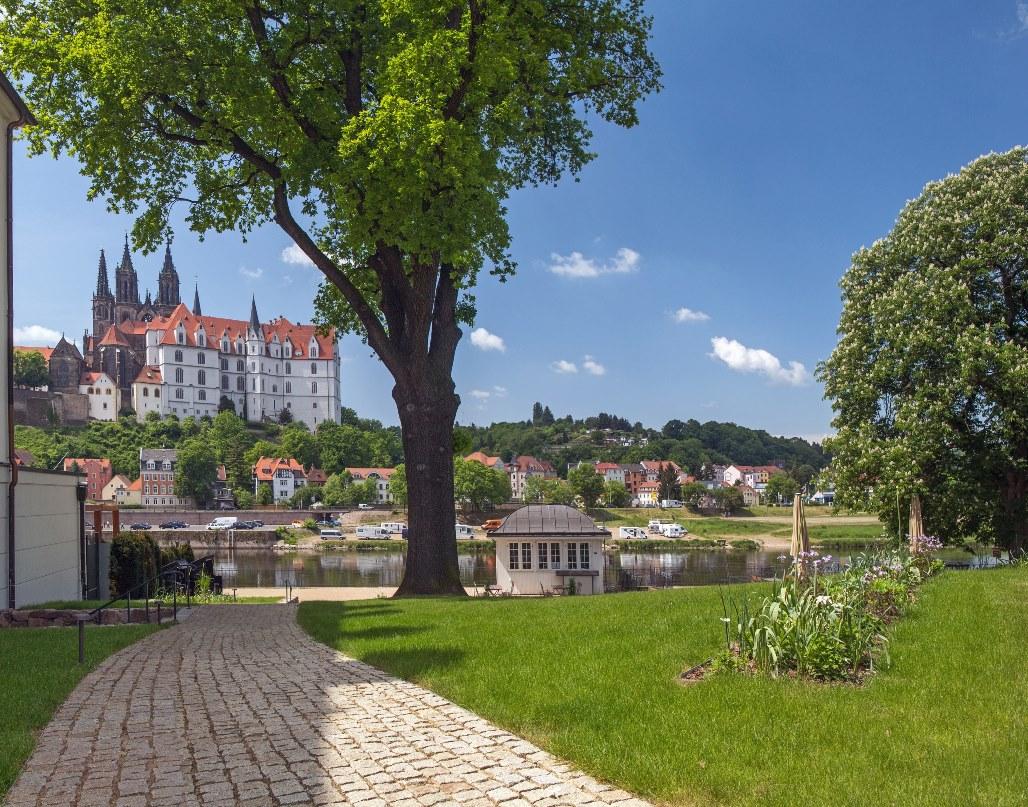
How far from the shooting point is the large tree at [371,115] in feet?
43.3

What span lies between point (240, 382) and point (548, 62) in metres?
145

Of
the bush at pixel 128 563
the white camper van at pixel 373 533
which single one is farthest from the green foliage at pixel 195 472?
the bush at pixel 128 563

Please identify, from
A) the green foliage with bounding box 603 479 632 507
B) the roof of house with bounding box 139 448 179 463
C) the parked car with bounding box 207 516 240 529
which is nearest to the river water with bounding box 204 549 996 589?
the parked car with bounding box 207 516 240 529

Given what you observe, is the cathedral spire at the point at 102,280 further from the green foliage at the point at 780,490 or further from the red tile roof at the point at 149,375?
the green foliage at the point at 780,490

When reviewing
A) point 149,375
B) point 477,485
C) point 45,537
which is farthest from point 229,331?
point 45,537

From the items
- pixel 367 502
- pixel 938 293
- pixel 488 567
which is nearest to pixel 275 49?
pixel 938 293

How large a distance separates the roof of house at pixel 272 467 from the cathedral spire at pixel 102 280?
172 feet

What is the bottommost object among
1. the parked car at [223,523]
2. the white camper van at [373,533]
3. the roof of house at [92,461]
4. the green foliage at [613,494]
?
the white camper van at [373,533]

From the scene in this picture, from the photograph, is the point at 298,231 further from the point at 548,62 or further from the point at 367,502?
the point at 367,502

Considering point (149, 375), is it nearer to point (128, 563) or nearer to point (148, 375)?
point (148, 375)

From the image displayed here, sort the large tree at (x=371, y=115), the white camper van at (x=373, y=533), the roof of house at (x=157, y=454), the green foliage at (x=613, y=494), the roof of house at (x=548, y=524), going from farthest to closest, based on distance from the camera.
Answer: the roof of house at (x=157, y=454) < the green foliage at (x=613, y=494) < the white camper van at (x=373, y=533) < the roof of house at (x=548, y=524) < the large tree at (x=371, y=115)

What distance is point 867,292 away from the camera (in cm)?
1956

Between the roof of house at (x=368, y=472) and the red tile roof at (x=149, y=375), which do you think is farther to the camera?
the red tile roof at (x=149, y=375)

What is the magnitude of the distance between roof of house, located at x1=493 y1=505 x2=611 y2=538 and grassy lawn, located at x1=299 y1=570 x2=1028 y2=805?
61.2 feet
